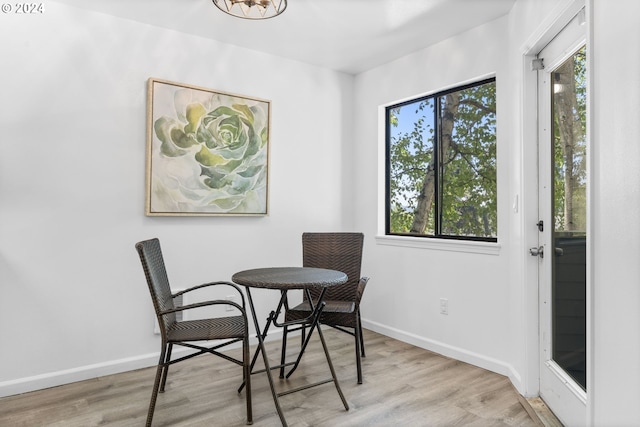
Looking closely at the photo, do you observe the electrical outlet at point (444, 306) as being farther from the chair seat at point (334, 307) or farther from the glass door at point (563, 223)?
the glass door at point (563, 223)

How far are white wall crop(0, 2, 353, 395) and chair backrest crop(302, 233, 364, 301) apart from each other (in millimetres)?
588

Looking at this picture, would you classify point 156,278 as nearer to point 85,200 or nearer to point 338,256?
point 85,200

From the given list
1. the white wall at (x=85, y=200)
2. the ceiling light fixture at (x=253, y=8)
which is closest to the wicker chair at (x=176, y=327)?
the white wall at (x=85, y=200)

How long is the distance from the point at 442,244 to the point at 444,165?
67 centimetres

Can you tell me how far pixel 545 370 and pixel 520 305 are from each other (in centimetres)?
39

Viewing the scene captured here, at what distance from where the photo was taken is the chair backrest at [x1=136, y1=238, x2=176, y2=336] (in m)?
2.09

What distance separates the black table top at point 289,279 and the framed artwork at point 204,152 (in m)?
0.96

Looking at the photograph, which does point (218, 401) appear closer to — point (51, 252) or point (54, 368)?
point (54, 368)

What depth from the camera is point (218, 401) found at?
2.46 m

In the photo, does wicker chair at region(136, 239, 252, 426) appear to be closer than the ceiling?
Yes

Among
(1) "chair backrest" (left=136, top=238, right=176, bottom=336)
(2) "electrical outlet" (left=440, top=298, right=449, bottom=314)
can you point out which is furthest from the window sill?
(1) "chair backrest" (left=136, top=238, right=176, bottom=336)

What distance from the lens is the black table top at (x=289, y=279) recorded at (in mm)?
2242

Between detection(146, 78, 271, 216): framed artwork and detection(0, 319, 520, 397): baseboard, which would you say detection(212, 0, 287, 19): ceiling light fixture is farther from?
detection(0, 319, 520, 397): baseboard

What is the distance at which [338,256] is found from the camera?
3.25 m
